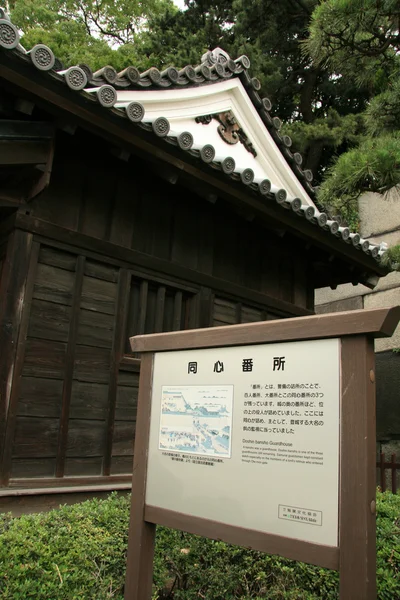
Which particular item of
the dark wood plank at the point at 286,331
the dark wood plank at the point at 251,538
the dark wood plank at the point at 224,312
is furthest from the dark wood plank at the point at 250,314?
the dark wood plank at the point at 251,538

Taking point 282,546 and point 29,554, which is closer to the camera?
point 282,546

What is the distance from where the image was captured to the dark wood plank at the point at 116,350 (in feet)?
16.2

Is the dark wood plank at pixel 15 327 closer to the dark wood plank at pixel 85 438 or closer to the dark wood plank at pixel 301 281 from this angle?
the dark wood plank at pixel 85 438

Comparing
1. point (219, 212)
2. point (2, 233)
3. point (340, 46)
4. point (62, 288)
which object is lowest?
point (62, 288)

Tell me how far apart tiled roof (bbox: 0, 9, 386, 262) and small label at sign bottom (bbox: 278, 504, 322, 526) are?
3.11 meters

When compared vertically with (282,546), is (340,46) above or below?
above

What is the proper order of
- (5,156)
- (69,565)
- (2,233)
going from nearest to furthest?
(69,565)
(5,156)
(2,233)

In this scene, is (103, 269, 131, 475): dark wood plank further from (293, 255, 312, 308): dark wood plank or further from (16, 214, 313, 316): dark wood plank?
(293, 255, 312, 308): dark wood plank

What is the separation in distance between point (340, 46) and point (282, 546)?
15.7ft

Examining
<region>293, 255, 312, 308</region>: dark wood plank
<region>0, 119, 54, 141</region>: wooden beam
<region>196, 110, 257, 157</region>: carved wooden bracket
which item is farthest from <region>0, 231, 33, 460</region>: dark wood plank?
<region>293, 255, 312, 308</region>: dark wood plank

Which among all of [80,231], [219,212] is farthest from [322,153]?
[80,231]

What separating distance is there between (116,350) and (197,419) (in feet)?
8.50

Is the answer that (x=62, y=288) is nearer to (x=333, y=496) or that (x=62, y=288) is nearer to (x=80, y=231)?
(x=80, y=231)

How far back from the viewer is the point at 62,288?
4.80 metres
